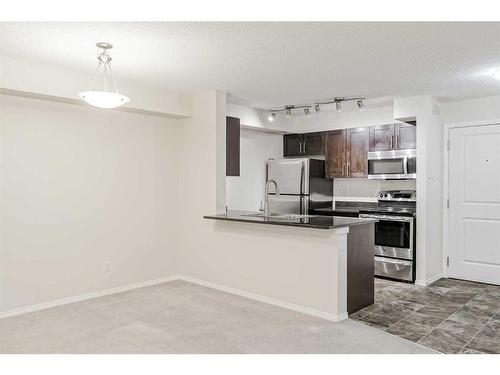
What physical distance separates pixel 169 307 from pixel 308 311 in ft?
4.55

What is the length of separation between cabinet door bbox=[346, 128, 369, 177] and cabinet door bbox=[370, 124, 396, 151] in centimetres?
10

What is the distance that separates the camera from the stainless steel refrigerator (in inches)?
248

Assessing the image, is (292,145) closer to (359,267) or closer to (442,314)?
(359,267)

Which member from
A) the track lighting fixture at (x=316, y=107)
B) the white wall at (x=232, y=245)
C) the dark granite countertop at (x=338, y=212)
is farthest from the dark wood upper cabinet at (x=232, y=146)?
the dark granite countertop at (x=338, y=212)

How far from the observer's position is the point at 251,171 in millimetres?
6656

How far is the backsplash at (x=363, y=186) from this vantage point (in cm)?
596

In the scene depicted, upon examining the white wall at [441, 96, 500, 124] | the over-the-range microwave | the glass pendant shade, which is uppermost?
the white wall at [441, 96, 500, 124]

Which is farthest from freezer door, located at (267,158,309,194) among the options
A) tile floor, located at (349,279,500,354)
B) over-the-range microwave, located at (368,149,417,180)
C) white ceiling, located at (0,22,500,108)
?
tile floor, located at (349,279,500,354)

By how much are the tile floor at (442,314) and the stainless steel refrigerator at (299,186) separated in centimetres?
170

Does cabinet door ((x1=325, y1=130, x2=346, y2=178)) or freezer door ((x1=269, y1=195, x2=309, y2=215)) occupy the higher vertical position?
cabinet door ((x1=325, y1=130, x2=346, y2=178))

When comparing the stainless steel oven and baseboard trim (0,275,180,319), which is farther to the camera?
the stainless steel oven

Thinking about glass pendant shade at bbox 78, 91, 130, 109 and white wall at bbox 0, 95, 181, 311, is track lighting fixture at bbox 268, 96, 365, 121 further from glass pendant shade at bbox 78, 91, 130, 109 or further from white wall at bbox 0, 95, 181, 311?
glass pendant shade at bbox 78, 91, 130, 109

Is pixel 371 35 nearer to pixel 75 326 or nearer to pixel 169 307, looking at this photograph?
pixel 169 307

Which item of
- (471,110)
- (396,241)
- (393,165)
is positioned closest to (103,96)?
(396,241)
